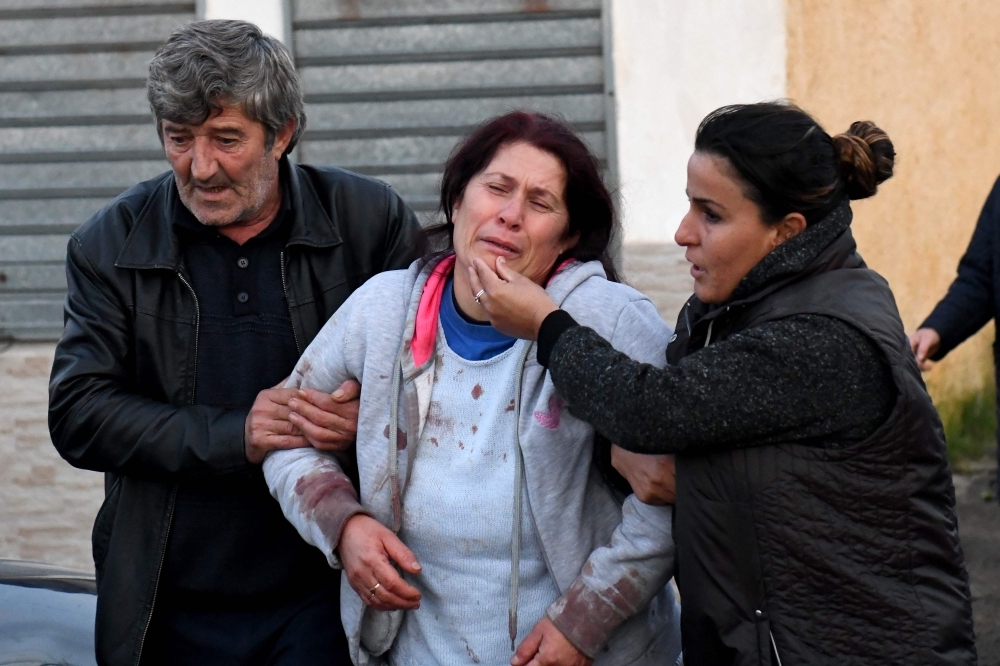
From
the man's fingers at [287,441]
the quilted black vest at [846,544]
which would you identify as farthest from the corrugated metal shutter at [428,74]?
the quilted black vest at [846,544]

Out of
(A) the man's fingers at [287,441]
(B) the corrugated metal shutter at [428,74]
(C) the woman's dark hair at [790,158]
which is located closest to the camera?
(C) the woman's dark hair at [790,158]

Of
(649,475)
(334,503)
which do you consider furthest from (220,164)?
(649,475)

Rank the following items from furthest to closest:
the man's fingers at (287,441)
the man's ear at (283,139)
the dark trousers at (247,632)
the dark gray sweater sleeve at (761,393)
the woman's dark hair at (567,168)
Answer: the man's ear at (283,139)
the dark trousers at (247,632)
the man's fingers at (287,441)
the woman's dark hair at (567,168)
the dark gray sweater sleeve at (761,393)

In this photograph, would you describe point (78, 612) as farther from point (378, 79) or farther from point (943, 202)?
point (943, 202)

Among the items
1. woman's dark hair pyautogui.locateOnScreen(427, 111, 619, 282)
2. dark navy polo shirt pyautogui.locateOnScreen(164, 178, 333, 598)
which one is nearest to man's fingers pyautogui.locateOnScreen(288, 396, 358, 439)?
dark navy polo shirt pyautogui.locateOnScreen(164, 178, 333, 598)

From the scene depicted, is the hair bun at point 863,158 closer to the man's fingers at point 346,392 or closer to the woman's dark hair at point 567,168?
the woman's dark hair at point 567,168

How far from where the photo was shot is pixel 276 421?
8.81ft

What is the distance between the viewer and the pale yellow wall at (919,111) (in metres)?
6.43

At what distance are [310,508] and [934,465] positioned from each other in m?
1.19

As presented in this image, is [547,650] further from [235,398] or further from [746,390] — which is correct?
[235,398]

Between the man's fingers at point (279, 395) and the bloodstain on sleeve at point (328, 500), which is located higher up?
the man's fingers at point (279, 395)

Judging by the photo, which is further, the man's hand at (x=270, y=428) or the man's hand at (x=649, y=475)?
the man's hand at (x=270, y=428)

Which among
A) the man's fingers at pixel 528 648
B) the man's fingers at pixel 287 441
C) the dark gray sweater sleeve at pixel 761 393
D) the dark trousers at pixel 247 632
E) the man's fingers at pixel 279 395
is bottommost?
the dark trousers at pixel 247 632

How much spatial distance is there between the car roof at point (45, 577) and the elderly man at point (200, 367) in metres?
0.24
